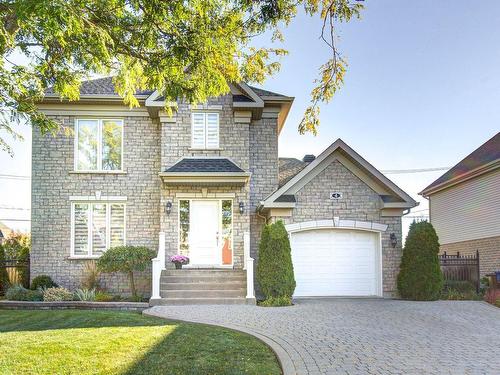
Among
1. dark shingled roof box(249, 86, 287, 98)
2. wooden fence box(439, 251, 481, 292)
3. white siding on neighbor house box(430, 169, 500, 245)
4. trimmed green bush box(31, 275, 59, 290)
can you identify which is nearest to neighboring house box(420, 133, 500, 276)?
white siding on neighbor house box(430, 169, 500, 245)

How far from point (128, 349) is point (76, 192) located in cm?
1103

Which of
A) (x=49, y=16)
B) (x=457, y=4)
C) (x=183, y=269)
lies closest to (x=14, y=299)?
(x=183, y=269)

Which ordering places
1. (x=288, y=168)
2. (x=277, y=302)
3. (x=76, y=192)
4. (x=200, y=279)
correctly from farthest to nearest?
(x=288, y=168) < (x=76, y=192) < (x=200, y=279) < (x=277, y=302)

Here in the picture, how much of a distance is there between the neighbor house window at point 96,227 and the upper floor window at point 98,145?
55.0 inches

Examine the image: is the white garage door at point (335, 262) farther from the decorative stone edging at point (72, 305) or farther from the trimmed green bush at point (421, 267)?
the decorative stone edging at point (72, 305)

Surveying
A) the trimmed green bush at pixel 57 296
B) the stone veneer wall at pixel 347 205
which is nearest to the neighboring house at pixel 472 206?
the stone veneer wall at pixel 347 205

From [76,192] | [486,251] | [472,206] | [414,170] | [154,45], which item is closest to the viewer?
[154,45]

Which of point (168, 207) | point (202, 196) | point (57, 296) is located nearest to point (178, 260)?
point (168, 207)

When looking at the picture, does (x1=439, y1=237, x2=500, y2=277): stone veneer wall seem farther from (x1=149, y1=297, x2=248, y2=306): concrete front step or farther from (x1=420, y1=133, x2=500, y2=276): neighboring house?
(x1=149, y1=297, x2=248, y2=306): concrete front step

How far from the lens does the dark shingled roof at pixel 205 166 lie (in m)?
17.1

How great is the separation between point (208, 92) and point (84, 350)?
5.04 m

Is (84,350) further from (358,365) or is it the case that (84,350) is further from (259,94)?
(259,94)

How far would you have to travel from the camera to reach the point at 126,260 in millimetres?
16109

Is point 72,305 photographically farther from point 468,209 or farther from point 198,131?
point 468,209
